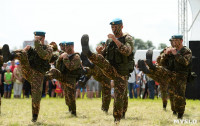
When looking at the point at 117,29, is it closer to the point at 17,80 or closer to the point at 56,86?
the point at 17,80

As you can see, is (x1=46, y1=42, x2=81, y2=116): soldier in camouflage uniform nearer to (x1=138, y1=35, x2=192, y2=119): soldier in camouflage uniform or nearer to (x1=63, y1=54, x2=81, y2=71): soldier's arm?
(x1=63, y1=54, x2=81, y2=71): soldier's arm

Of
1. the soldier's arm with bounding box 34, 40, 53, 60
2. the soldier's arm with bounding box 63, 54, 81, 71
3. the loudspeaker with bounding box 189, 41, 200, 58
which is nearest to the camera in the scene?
the soldier's arm with bounding box 34, 40, 53, 60

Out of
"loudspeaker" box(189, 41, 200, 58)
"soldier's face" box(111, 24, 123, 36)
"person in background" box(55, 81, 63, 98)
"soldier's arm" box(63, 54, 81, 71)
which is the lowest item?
"person in background" box(55, 81, 63, 98)

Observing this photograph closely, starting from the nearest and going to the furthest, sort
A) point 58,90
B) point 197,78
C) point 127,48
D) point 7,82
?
point 127,48 → point 197,78 → point 7,82 → point 58,90

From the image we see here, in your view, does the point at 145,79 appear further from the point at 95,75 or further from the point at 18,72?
the point at 95,75

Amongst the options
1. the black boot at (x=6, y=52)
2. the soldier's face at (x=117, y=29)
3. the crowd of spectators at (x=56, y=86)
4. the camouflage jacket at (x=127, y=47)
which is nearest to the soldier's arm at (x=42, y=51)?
the black boot at (x=6, y=52)

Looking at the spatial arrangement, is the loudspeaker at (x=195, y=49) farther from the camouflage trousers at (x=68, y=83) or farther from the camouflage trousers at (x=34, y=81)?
the camouflage trousers at (x=34, y=81)

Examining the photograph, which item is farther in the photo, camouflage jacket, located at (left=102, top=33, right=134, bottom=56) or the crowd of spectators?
the crowd of spectators

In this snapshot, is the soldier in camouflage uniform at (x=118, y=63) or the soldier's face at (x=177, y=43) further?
the soldier's face at (x=177, y=43)

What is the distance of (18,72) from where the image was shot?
61.2 feet

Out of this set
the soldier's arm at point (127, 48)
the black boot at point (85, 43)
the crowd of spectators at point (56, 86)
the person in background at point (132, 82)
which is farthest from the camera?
the crowd of spectators at point (56, 86)

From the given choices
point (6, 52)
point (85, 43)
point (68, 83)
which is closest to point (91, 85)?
point (68, 83)

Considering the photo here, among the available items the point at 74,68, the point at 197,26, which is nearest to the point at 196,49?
the point at 197,26

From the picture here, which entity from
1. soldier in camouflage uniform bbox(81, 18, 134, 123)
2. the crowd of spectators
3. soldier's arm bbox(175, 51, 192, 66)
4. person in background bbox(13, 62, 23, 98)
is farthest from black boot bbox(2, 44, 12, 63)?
person in background bbox(13, 62, 23, 98)
